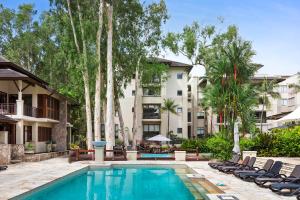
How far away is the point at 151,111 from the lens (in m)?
53.9

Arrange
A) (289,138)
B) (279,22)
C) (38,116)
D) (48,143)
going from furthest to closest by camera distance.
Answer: (48,143), (38,116), (289,138), (279,22)

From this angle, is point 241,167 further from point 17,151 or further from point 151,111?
point 151,111

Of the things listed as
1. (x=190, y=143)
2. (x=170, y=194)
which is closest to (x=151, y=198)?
(x=170, y=194)

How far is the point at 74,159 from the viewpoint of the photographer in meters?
28.6

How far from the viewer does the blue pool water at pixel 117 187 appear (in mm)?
14664

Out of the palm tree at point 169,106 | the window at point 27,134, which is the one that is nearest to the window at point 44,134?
the window at point 27,134

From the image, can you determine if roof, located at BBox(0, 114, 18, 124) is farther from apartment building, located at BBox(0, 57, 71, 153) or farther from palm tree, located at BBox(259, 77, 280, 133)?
palm tree, located at BBox(259, 77, 280, 133)

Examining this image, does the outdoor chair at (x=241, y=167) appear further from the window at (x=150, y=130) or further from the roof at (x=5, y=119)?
the window at (x=150, y=130)

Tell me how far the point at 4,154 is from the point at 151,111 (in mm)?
29661

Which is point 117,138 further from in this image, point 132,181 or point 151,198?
point 151,198

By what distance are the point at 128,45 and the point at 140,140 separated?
19.3 meters

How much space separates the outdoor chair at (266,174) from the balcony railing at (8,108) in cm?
1865

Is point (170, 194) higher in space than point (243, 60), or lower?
lower

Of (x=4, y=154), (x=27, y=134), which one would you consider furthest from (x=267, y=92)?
(x=4, y=154)
